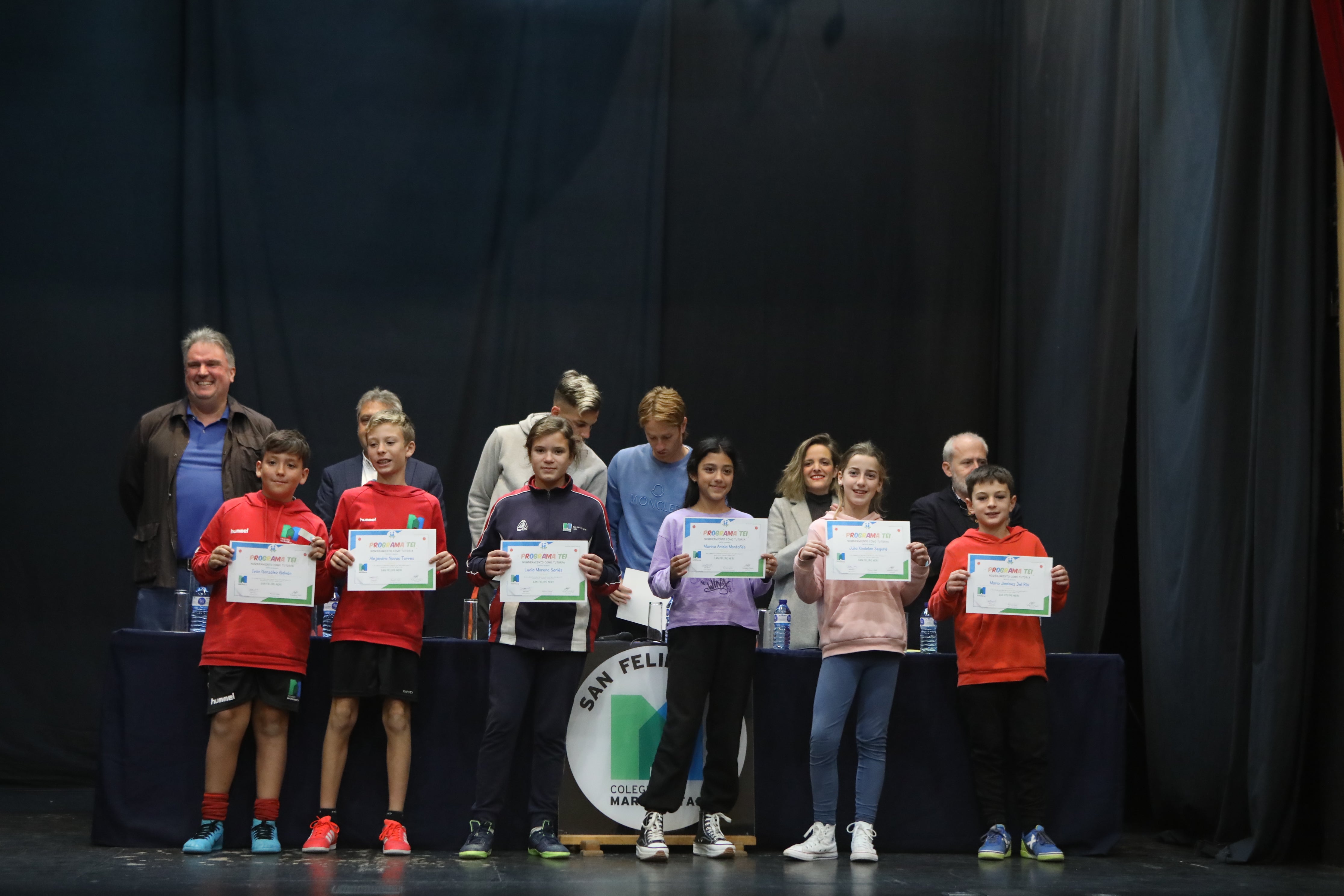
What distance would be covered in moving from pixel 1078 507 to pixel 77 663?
5.50 m

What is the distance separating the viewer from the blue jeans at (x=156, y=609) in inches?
200

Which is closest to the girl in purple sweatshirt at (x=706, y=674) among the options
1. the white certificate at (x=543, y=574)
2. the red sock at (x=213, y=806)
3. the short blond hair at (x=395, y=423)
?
the white certificate at (x=543, y=574)

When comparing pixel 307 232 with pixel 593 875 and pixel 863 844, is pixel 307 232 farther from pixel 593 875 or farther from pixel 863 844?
pixel 863 844

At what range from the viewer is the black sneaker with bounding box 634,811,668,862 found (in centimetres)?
456

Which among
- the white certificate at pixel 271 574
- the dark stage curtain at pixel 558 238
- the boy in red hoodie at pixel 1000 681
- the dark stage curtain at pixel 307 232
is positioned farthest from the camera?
the dark stage curtain at pixel 307 232

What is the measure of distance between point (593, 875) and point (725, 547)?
123 centimetres

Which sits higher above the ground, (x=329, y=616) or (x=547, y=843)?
(x=329, y=616)

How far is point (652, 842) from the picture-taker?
4.57 meters

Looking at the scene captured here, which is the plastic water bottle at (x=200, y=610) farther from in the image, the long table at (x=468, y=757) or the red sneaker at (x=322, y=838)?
the red sneaker at (x=322, y=838)

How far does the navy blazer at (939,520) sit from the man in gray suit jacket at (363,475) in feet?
6.77

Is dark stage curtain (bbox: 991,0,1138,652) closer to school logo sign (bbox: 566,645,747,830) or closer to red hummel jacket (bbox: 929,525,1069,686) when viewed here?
red hummel jacket (bbox: 929,525,1069,686)

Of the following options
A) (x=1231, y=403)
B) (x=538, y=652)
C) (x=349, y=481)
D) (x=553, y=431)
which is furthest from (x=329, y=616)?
(x=1231, y=403)

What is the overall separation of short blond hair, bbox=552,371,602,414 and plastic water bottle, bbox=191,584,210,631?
165 centimetres

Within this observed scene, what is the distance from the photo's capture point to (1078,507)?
21.1 feet
